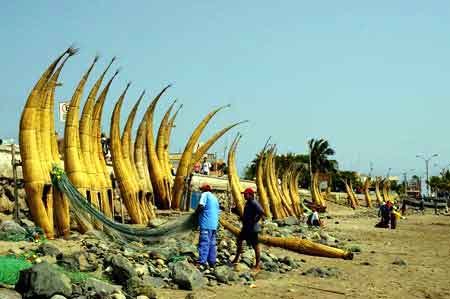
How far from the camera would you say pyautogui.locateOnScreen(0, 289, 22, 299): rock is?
22.5ft

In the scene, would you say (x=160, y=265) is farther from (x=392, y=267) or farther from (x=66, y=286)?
(x=392, y=267)

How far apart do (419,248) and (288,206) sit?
549 inches

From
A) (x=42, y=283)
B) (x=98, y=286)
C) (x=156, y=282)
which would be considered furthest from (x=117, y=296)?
(x=156, y=282)

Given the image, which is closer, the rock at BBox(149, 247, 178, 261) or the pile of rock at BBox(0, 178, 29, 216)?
the rock at BBox(149, 247, 178, 261)

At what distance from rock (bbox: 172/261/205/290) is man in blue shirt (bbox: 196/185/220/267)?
1.23 m

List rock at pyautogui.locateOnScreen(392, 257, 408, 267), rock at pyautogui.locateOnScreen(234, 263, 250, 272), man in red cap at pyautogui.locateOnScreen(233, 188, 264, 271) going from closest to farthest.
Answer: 1. rock at pyautogui.locateOnScreen(234, 263, 250, 272)
2. man in red cap at pyautogui.locateOnScreen(233, 188, 264, 271)
3. rock at pyautogui.locateOnScreen(392, 257, 408, 267)

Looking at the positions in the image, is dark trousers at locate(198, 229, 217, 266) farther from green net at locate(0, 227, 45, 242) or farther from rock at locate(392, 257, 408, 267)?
rock at locate(392, 257, 408, 267)

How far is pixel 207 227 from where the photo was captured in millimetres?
10945

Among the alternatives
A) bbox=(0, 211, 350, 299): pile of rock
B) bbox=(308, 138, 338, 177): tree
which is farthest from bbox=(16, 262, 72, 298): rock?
bbox=(308, 138, 338, 177): tree

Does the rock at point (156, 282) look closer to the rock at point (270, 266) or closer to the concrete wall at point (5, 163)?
the rock at point (270, 266)

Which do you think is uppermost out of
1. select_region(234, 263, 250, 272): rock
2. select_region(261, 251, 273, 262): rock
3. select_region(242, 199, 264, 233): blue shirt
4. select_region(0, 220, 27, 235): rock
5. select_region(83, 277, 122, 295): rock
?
select_region(242, 199, 264, 233): blue shirt

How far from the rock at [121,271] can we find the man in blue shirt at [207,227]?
84.8 inches

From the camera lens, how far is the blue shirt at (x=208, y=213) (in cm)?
1098

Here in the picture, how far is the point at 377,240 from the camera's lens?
866 inches
